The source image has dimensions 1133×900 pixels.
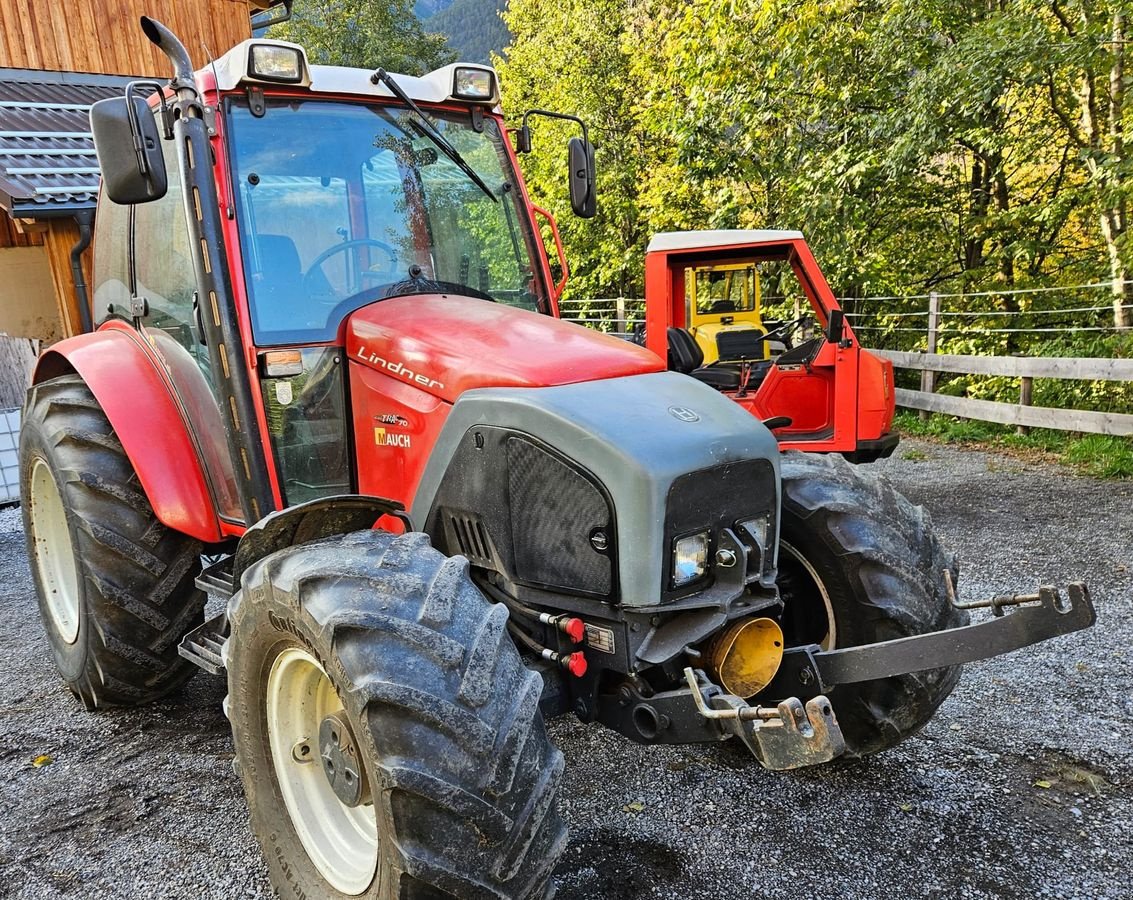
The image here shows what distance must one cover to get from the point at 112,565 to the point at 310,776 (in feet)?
4.51

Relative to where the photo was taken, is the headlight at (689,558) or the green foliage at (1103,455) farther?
the green foliage at (1103,455)

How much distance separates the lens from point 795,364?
711 centimetres

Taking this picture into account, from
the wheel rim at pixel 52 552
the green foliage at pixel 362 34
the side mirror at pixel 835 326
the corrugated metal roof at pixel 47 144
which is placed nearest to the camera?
the wheel rim at pixel 52 552

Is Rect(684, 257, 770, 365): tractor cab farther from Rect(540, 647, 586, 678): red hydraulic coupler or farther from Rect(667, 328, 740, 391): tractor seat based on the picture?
Rect(540, 647, 586, 678): red hydraulic coupler

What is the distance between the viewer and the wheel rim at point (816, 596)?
2746 mm

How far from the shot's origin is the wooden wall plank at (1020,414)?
293 inches

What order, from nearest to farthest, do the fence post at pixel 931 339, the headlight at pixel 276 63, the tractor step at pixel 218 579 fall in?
1. the headlight at pixel 276 63
2. the tractor step at pixel 218 579
3. the fence post at pixel 931 339

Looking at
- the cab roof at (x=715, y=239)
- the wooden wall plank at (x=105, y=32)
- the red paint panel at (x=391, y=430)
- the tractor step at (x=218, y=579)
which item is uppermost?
the wooden wall plank at (x=105, y=32)

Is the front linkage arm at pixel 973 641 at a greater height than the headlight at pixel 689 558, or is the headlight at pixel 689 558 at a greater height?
the headlight at pixel 689 558

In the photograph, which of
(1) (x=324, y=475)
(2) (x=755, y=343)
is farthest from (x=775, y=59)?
(1) (x=324, y=475)

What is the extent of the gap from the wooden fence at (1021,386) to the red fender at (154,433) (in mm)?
7175

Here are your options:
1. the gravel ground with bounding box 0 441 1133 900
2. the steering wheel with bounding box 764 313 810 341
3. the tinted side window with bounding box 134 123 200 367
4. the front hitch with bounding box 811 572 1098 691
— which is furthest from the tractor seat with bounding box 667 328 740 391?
the front hitch with bounding box 811 572 1098 691

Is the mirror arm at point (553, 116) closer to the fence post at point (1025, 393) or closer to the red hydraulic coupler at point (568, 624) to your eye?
the red hydraulic coupler at point (568, 624)

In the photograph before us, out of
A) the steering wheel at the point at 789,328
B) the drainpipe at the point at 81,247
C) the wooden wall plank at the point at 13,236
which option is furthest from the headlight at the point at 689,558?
the wooden wall plank at the point at 13,236
